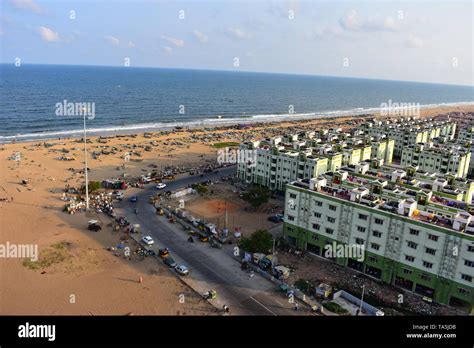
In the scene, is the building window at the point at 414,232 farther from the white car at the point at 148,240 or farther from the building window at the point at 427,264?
the white car at the point at 148,240

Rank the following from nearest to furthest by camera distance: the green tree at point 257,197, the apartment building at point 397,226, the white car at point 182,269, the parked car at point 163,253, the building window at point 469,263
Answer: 1. the building window at point 469,263
2. the apartment building at point 397,226
3. the white car at point 182,269
4. the parked car at point 163,253
5. the green tree at point 257,197

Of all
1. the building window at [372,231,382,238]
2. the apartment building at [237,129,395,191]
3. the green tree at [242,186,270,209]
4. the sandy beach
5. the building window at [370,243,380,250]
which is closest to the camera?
the sandy beach

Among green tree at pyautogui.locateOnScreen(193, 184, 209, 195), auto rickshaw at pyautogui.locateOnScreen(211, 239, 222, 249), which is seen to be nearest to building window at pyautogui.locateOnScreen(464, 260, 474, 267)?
auto rickshaw at pyautogui.locateOnScreen(211, 239, 222, 249)

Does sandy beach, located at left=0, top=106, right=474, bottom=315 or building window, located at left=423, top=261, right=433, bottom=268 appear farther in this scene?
building window, located at left=423, top=261, right=433, bottom=268

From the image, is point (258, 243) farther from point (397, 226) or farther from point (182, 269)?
point (397, 226)

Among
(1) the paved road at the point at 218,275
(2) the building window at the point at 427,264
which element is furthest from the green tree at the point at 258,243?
(2) the building window at the point at 427,264

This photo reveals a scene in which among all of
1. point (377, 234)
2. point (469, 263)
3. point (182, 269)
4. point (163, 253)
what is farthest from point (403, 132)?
point (182, 269)

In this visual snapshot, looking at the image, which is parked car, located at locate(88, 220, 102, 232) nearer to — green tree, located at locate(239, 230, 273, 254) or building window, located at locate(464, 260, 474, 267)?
green tree, located at locate(239, 230, 273, 254)
